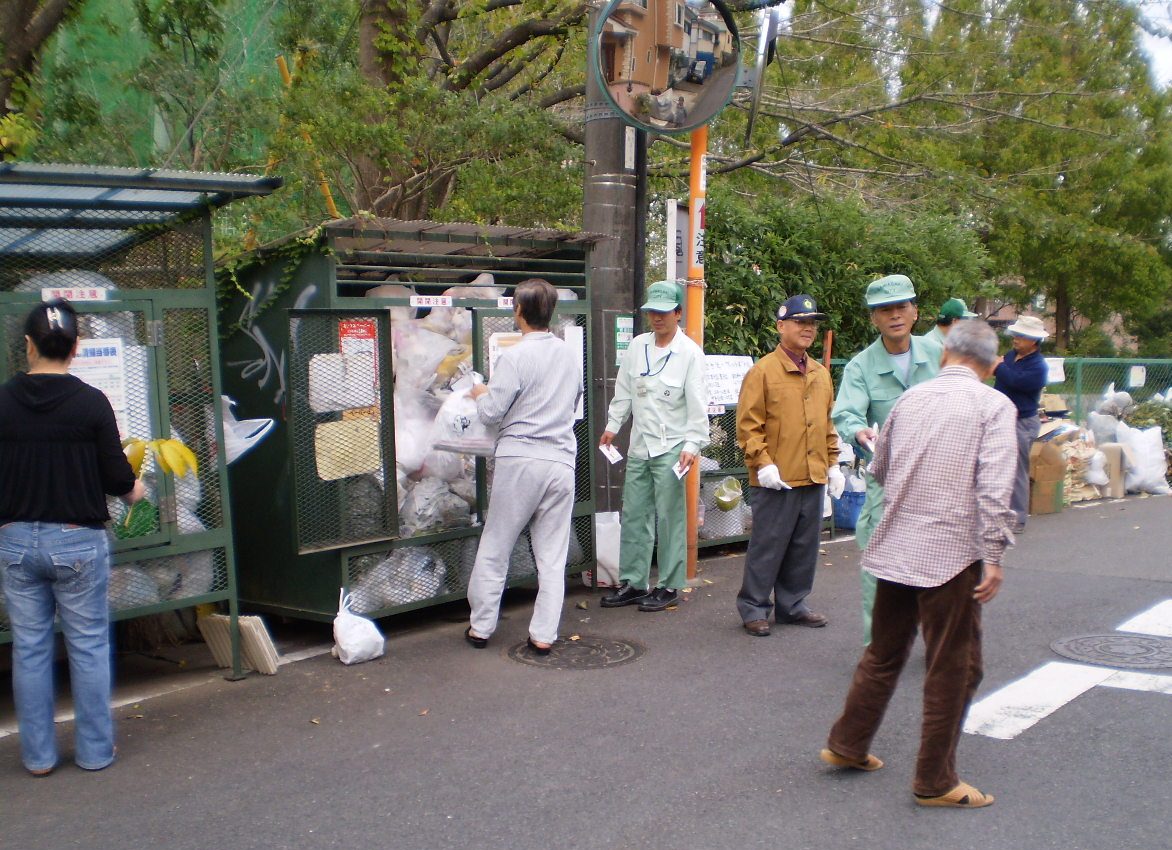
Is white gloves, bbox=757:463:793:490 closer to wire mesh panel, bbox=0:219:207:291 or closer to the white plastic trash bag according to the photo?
the white plastic trash bag

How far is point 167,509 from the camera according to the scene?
5.25 metres

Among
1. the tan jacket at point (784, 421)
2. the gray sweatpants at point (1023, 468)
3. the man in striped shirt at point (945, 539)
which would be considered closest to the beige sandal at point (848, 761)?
the man in striped shirt at point (945, 539)

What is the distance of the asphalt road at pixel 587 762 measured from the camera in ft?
12.3

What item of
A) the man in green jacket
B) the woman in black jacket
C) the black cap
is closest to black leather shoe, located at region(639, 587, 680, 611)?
the man in green jacket

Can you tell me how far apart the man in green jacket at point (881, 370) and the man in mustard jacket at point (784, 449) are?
0.54 meters

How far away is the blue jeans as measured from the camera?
423 centimetres

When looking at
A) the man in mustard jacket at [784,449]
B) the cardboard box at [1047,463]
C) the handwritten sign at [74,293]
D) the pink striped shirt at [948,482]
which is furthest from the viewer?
the cardboard box at [1047,463]

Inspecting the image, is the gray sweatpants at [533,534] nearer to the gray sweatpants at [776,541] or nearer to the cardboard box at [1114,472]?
the gray sweatpants at [776,541]

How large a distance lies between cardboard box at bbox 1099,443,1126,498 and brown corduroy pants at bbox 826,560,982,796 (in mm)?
9848

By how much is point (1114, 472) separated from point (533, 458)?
925 centimetres

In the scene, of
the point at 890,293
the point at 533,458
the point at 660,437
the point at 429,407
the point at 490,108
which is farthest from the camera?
the point at 490,108

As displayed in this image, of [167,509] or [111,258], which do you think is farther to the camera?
[111,258]

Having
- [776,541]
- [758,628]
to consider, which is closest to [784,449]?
[776,541]

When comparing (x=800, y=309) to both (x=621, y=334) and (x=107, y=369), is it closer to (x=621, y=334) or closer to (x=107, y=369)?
(x=621, y=334)
